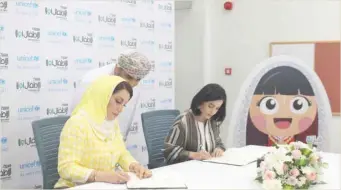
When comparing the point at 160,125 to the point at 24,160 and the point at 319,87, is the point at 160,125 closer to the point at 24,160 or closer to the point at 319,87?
the point at 24,160

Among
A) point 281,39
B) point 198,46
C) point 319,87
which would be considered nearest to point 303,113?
point 319,87

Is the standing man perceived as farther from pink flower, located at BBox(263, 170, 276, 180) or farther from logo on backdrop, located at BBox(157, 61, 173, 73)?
logo on backdrop, located at BBox(157, 61, 173, 73)

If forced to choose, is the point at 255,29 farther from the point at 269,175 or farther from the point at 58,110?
the point at 269,175

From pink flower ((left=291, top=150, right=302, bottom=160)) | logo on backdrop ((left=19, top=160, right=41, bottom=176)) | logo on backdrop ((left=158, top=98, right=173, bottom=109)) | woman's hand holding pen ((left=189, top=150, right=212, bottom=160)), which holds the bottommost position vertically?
logo on backdrop ((left=19, top=160, right=41, bottom=176))

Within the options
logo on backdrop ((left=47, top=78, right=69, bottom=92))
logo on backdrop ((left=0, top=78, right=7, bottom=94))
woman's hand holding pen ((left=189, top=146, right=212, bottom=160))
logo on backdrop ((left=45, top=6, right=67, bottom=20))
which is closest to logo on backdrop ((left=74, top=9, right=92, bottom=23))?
logo on backdrop ((left=45, top=6, right=67, bottom=20))

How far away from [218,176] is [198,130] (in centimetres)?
65

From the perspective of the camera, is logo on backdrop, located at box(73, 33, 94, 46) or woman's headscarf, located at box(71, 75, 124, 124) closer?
woman's headscarf, located at box(71, 75, 124, 124)

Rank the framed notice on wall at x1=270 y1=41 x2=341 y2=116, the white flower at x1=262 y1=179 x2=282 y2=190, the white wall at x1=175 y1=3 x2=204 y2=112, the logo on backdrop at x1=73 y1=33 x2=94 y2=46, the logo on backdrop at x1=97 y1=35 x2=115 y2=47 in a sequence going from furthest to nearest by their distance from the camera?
the white wall at x1=175 y1=3 x2=204 y2=112, the framed notice on wall at x1=270 y1=41 x2=341 y2=116, the logo on backdrop at x1=97 y1=35 x2=115 y2=47, the logo on backdrop at x1=73 y1=33 x2=94 y2=46, the white flower at x1=262 y1=179 x2=282 y2=190

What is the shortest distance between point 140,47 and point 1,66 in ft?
5.30

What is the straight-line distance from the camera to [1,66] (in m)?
3.07

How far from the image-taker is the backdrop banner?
3127 millimetres

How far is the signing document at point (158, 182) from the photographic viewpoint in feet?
6.89

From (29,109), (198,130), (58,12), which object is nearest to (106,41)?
(58,12)

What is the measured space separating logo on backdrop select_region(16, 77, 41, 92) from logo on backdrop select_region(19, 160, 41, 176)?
0.56 meters
